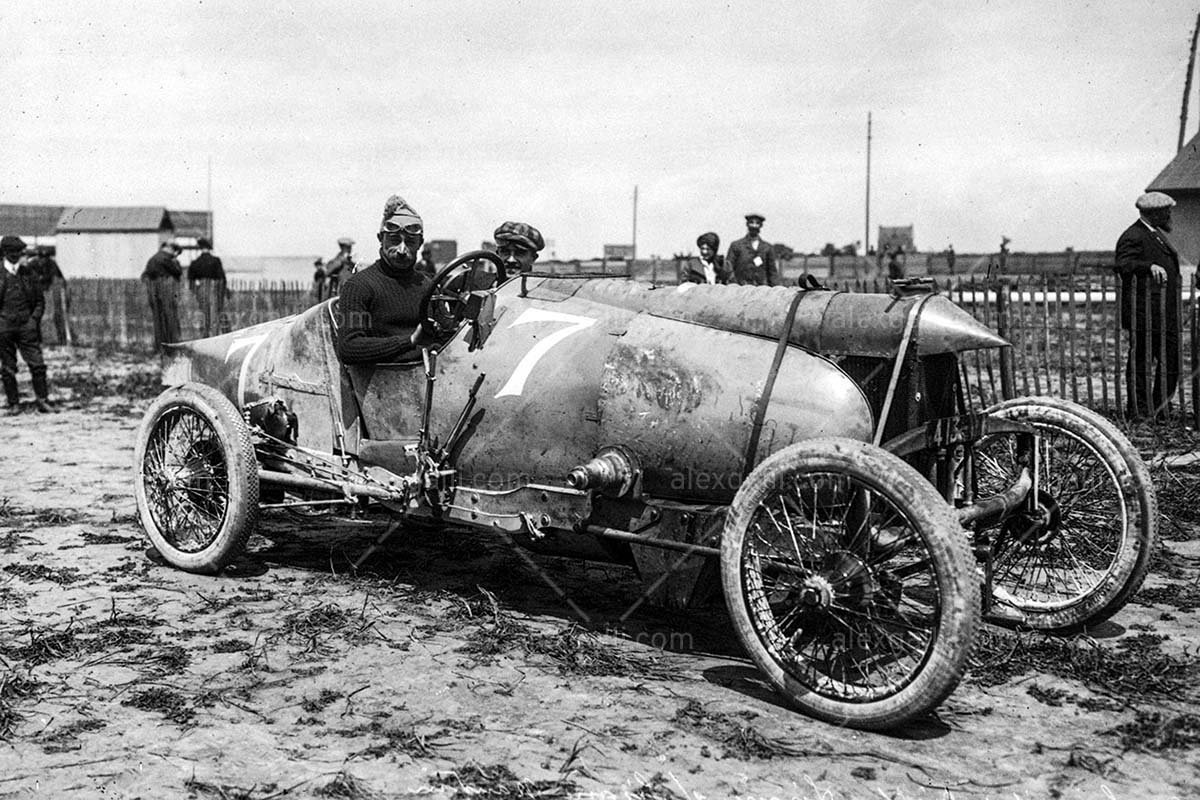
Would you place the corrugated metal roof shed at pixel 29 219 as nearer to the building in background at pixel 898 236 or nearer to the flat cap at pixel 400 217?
the building in background at pixel 898 236

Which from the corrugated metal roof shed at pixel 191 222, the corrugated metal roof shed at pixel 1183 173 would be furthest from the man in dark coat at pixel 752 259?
the corrugated metal roof shed at pixel 191 222

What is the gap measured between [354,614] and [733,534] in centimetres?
202

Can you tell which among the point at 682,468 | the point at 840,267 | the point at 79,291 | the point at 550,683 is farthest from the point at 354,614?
the point at 840,267

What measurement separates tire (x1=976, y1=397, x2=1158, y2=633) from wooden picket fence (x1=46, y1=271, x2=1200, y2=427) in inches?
218

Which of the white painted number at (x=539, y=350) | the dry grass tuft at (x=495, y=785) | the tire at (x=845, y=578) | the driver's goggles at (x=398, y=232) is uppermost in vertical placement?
the driver's goggles at (x=398, y=232)

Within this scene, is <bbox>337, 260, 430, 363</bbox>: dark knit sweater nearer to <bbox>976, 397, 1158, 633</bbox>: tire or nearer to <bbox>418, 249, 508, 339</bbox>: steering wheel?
<bbox>418, 249, 508, 339</bbox>: steering wheel

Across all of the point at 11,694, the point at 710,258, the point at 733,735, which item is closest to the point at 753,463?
the point at 733,735

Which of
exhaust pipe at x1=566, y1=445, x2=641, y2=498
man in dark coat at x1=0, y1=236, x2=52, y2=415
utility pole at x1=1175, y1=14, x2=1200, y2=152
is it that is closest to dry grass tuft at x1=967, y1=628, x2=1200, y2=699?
exhaust pipe at x1=566, y1=445, x2=641, y2=498

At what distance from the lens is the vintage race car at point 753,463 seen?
384cm

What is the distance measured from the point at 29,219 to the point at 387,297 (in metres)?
75.4

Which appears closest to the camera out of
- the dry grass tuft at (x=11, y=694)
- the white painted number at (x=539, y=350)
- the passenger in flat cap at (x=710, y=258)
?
the dry grass tuft at (x=11, y=694)

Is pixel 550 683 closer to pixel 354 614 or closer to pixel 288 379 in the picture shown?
pixel 354 614

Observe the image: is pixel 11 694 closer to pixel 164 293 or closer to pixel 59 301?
pixel 164 293

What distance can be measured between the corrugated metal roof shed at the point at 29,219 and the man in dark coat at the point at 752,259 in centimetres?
6106
